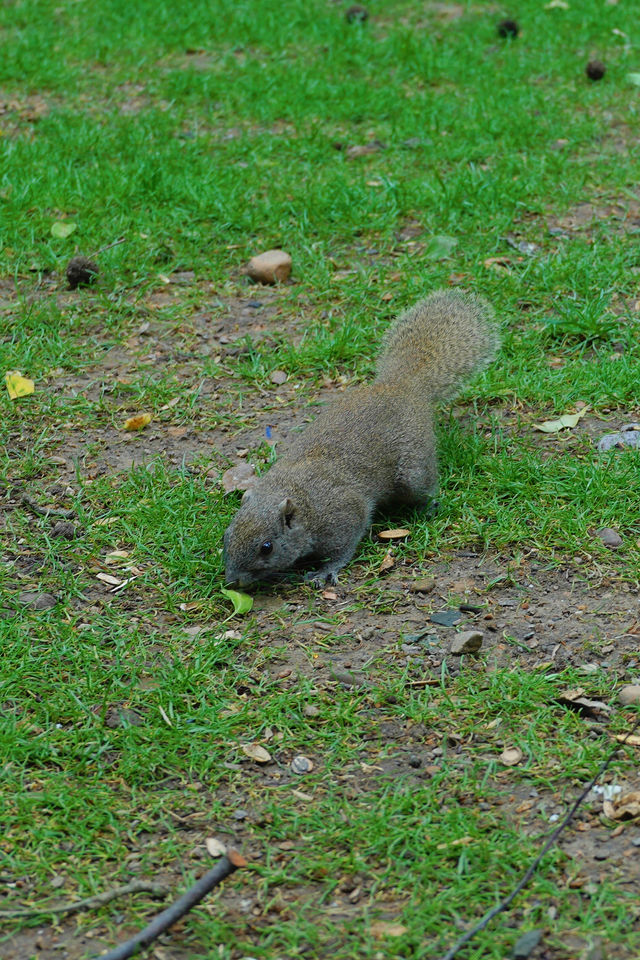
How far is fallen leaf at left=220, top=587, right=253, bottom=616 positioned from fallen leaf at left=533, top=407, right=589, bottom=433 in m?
1.66

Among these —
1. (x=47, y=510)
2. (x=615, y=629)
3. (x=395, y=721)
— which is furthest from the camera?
(x=47, y=510)

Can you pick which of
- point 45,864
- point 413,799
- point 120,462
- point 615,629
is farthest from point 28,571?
point 615,629

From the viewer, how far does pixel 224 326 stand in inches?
230

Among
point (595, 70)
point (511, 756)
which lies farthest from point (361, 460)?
point (595, 70)

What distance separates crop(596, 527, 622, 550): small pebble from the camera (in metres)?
4.20

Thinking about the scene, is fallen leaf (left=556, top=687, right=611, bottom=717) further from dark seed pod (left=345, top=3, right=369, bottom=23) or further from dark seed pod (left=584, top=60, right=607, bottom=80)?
dark seed pod (left=345, top=3, right=369, bottom=23)

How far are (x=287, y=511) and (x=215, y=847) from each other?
4.91 ft

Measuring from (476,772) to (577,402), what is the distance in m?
2.35

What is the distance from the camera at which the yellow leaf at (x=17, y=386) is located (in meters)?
5.23

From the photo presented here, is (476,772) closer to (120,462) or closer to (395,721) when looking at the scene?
(395,721)

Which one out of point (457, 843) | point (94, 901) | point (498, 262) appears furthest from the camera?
point (498, 262)

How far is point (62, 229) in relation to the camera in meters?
Result: 6.45

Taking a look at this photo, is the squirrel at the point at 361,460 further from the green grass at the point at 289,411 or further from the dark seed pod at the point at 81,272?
the dark seed pod at the point at 81,272

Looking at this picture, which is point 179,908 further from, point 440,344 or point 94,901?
point 440,344
